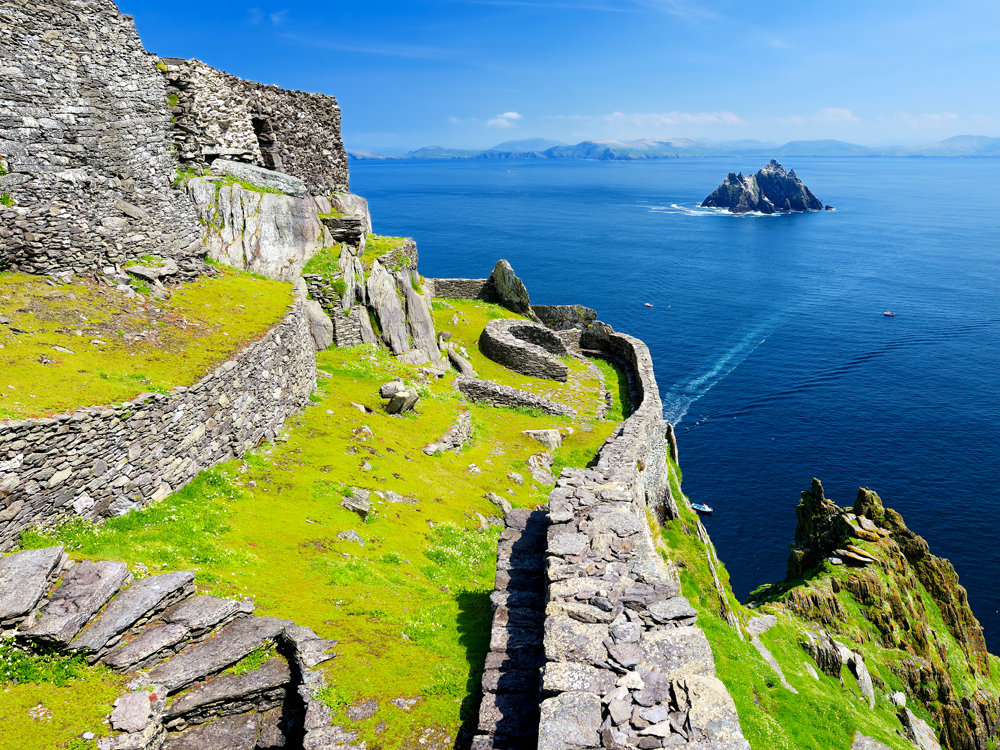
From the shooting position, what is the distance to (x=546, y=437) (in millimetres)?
28859

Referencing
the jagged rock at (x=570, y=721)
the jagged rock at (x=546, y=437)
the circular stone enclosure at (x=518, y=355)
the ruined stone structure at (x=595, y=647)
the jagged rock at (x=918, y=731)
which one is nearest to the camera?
the jagged rock at (x=570, y=721)

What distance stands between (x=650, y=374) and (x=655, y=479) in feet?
49.8

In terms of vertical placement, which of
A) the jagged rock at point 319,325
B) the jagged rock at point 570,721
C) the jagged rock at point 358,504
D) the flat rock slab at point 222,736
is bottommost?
the flat rock slab at point 222,736

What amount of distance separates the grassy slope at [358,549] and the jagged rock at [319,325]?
6.11 meters

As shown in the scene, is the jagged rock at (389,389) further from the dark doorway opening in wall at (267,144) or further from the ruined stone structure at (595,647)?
the dark doorway opening in wall at (267,144)

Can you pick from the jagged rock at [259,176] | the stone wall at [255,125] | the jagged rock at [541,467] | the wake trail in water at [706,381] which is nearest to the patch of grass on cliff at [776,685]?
the jagged rock at [541,467]

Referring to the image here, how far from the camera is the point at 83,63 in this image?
17641mm

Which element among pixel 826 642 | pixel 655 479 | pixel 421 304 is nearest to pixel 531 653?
pixel 655 479

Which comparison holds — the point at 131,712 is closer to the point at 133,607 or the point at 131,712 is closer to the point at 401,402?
the point at 133,607

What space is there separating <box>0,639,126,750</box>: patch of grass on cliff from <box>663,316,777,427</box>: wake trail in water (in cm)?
5920

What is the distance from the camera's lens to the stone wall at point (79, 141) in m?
16.0

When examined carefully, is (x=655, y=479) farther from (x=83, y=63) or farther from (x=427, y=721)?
(x=83, y=63)

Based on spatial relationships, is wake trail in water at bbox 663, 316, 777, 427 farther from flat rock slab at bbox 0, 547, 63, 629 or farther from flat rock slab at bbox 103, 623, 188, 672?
flat rock slab at bbox 0, 547, 63, 629

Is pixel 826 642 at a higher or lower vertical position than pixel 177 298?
lower
